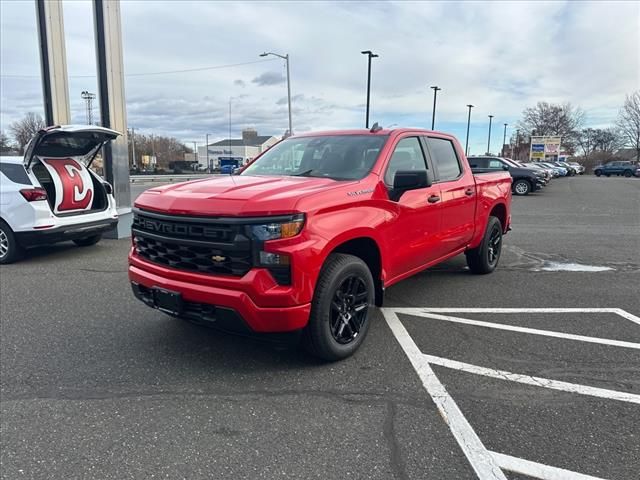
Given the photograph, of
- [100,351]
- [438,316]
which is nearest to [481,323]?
[438,316]

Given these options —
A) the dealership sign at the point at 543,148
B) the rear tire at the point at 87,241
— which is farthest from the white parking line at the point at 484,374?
the dealership sign at the point at 543,148

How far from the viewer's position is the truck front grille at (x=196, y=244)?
3256mm

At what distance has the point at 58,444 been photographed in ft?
8.92

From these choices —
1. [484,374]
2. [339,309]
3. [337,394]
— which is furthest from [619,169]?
[337,394]

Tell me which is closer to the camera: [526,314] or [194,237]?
[194,237]

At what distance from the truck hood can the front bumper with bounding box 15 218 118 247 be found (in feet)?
13.6

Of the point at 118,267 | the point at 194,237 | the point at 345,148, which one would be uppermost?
the point at 345,148

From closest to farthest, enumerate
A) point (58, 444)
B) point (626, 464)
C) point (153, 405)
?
point (626, 464) < point (58, 444) < point (153, 405)

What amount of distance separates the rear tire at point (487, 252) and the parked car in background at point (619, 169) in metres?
57.1

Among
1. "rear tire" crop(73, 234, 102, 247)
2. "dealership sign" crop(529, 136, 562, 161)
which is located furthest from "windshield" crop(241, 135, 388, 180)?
"dealership sign" crop(529, 136, 562, 161)

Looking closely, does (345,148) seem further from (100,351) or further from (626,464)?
(626,464)

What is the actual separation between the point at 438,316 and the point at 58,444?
347 cm

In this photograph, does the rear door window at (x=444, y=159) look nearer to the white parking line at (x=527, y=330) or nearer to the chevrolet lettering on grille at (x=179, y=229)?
the white parking line at (x=527, y=330)

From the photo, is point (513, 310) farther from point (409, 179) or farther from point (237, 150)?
point (237, 150)
